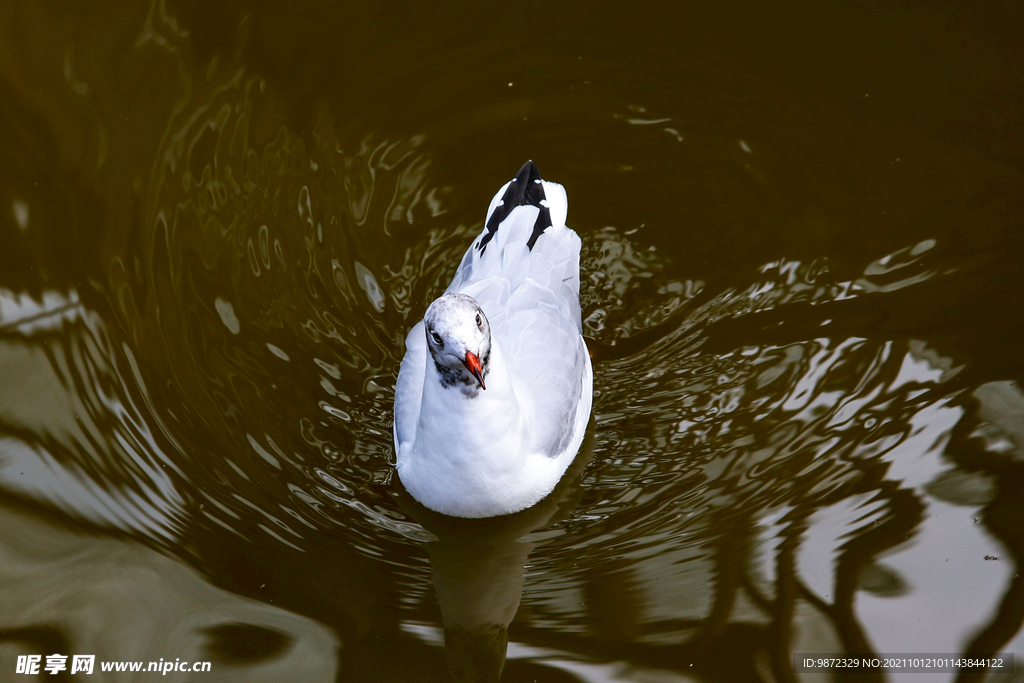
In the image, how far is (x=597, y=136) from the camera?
5.61 meters

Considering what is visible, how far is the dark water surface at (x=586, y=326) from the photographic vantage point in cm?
357

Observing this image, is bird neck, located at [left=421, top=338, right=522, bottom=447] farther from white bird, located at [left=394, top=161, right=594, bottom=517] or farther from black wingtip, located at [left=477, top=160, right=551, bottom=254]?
black wingtip, located at [left=477, top=160, right=551, bottom=254]

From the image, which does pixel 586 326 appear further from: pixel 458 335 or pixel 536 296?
pixel 458 335

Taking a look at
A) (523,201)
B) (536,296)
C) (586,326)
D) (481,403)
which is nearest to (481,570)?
(481,403)

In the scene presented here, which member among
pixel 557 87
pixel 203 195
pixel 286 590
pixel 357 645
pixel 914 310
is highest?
pixel 557 87

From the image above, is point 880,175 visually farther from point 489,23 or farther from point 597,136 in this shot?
point 489,23

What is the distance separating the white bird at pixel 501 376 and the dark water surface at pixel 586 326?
273mm

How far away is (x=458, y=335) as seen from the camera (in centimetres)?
334

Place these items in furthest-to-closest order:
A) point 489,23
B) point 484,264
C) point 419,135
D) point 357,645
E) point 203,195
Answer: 1. point 489,23
2. point 419,135
3. point 203,195
4. point 484,264
5. point 357,645

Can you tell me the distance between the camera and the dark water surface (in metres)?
3.57

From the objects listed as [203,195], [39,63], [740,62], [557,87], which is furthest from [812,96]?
[39,63]

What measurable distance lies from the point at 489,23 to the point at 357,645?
4.09 m

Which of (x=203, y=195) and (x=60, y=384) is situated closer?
(x=60, y=384)

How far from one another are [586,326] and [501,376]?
4.16 feet
